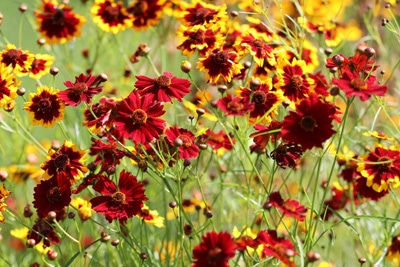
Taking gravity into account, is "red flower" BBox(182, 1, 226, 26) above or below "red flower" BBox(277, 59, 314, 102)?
Answer: above

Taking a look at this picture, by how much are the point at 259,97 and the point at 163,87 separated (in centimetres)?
19

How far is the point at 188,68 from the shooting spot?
1.39 m

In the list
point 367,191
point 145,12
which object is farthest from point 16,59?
point 367,191

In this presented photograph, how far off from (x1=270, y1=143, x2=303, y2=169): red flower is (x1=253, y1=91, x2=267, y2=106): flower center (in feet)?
0.40

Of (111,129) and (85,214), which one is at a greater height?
(111,129)

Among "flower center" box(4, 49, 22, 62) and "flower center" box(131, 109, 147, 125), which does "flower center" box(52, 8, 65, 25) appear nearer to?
"flower center" box(4, 49, 22, 62)

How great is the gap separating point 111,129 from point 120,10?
27.1 inches

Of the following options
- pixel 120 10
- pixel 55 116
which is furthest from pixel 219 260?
pixel 120 10

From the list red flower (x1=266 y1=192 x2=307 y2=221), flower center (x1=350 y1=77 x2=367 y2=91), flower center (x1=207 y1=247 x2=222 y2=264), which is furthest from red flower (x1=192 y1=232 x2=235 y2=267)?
flower center (x1=350 y1=77 x2=367 y2=91)

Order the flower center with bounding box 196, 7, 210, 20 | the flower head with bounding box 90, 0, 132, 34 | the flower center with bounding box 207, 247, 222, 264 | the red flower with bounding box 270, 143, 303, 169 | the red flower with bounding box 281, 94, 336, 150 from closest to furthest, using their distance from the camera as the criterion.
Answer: the flower center with bounding box 207, 247, 222, 264 → the red flower with bounding box 281, 94, 336, 150 → the red flower with bounding box 270, 143, 303, 169 → the flower center with bounding box 196, 7, 210, 20 → the flower head with bounding box 90, 0, 132, 34

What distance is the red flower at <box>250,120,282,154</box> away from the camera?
4.16 feet

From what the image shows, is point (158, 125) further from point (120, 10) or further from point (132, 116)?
point (120, 10)

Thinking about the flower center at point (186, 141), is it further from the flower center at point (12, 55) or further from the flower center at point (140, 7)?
the flower center at point (140, 7)

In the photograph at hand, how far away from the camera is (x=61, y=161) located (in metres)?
1.35
